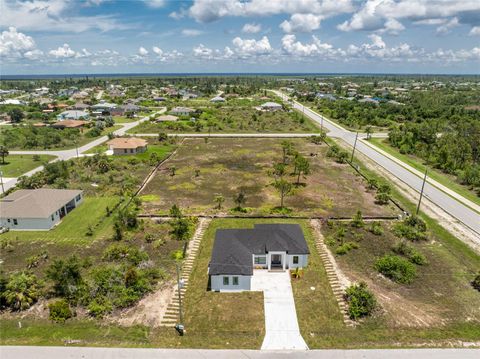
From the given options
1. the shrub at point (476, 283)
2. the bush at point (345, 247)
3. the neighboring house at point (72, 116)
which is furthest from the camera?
the neighboring house at point (72, 116)

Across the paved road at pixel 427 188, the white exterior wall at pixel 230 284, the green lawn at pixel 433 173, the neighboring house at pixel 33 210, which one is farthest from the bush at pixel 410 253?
the neighboring house at pixel 33 210

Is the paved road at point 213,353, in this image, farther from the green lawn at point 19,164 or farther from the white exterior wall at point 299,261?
the green lawn at point 19,164

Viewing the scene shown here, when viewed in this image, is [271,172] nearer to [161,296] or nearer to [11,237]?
[161,296]

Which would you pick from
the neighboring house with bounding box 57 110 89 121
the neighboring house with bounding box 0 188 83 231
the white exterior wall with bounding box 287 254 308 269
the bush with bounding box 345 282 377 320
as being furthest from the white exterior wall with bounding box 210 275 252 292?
the neighboring house with bounding box 57 110 89 121

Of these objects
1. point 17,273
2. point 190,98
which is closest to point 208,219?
point 17,273

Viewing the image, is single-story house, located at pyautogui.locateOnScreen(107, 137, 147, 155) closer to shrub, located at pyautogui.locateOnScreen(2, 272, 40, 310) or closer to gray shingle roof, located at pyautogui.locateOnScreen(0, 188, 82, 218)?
gray shingle roof, located at pyautogui.locateOnScreen(0, 188, 82, 218)

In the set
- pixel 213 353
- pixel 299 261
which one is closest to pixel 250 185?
pixel 299 261
